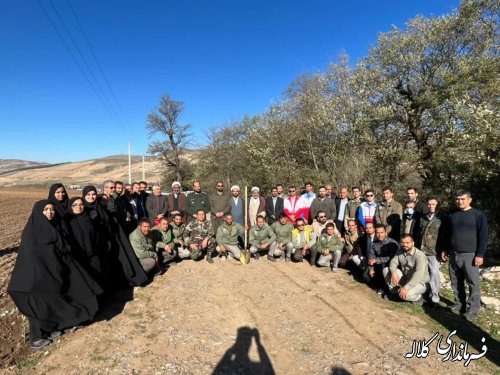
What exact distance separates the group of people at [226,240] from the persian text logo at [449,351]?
111cm

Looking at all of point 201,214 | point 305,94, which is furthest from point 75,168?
point 201,214

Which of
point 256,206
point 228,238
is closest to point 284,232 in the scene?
point 256,206

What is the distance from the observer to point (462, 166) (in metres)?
12.0

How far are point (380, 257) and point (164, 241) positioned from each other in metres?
5.08

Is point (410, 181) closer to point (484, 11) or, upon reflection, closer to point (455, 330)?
point (484, 11)

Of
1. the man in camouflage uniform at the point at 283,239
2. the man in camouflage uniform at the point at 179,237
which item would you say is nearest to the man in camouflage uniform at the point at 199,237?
the man in camouflage uniform at the point at 179,237

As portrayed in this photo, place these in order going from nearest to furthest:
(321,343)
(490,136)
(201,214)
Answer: (321,343), (201,214), (490,136)

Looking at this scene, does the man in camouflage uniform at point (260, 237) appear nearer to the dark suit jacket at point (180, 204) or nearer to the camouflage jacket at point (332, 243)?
the camouflage jacket at point (332, 243)

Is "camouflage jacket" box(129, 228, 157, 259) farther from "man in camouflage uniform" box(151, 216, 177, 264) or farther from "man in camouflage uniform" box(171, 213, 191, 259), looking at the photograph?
Answer: "man in camouflage uniform" box(171, 213, 191, 259)

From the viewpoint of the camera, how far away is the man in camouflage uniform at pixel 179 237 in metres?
9.11

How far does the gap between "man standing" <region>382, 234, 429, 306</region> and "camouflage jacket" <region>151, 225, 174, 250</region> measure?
512cm

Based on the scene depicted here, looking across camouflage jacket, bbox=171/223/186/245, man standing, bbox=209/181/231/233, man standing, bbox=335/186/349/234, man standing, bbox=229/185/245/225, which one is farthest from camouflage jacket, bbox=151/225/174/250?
man standing, bbox=335/186/349/234

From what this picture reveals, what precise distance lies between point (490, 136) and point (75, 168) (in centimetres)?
11172

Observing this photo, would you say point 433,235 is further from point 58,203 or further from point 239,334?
point 58,203
